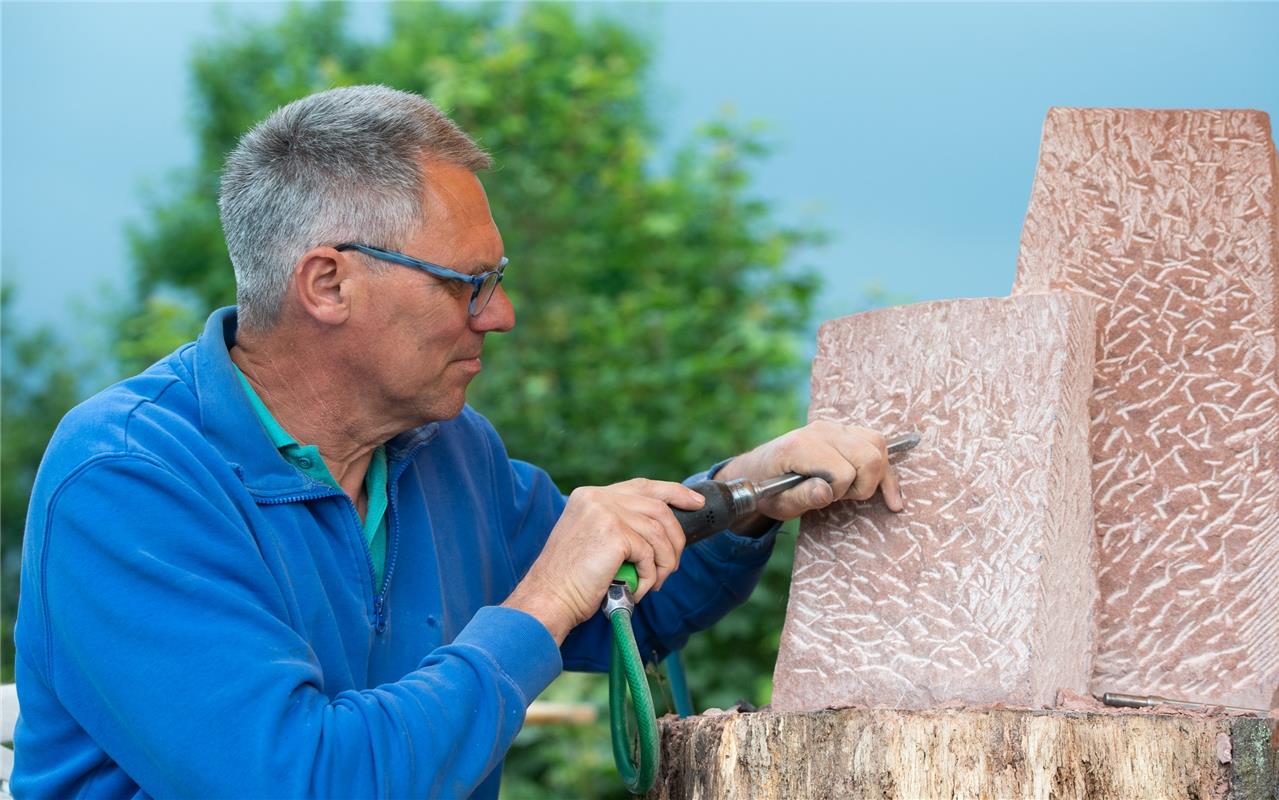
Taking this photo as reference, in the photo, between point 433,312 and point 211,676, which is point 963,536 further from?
point 211,676

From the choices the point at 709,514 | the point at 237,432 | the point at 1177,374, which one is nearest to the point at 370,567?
the point at 237,432

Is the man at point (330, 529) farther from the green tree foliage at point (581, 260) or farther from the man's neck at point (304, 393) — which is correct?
the green tree foliage at point (581, 260)

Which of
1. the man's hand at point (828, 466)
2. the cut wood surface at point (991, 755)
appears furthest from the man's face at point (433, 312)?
the cut wood surface at point (991, 755)

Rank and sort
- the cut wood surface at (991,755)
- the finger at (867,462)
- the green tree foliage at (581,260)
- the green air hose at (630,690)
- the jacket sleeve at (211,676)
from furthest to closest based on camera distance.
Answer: the green tree foliage at (581,260) → the finger at (867,462) → the green air hose at (630,690) → the cut wood surface at (991,755) → the jacket sleeve at (211,676)

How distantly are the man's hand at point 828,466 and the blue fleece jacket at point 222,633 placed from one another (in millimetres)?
531

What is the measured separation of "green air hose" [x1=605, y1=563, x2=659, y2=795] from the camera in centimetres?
A: 170

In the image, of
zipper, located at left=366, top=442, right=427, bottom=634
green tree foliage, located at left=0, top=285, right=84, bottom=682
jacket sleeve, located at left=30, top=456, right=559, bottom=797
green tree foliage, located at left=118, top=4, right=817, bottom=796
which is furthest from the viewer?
green tree foliage, located at left=0, top=285, right=84, bottom=682

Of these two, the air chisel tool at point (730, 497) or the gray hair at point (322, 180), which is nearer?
the gray hair at point (322, 180)

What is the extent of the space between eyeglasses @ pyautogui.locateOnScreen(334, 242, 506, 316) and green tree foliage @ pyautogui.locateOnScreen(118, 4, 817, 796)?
316 cm

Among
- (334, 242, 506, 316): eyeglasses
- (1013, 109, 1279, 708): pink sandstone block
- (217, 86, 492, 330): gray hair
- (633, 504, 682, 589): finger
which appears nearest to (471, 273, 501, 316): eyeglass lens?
(334, 242, 506, 316): eyeglasses

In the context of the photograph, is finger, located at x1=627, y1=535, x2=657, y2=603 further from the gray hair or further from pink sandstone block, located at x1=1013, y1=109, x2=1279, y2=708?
pink sandstone block, located at x1=1013, y1=109, x2=1279, y2=708

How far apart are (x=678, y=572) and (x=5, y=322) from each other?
5.15 metres

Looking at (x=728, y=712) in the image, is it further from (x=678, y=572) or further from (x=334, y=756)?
(x=334, y=756)

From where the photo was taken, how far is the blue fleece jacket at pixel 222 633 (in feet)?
4.66
